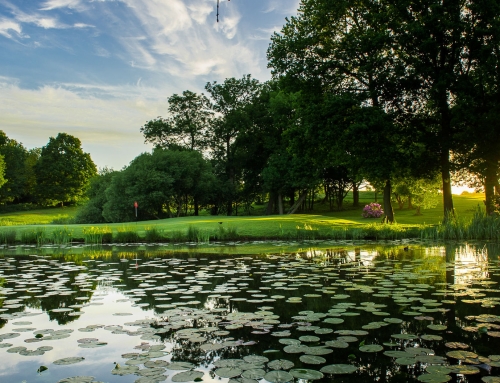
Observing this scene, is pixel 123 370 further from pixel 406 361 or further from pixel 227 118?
pixel 227 118

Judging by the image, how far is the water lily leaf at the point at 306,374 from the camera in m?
3.10

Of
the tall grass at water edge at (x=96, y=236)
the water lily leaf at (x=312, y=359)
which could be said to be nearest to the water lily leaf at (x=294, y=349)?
the water lily leaf at (x=312, y=359)

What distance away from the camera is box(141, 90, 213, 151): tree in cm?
4822

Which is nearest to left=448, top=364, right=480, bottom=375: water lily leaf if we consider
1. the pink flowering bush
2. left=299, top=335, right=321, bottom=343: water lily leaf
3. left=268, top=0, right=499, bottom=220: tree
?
left=299, top=335, right=321, bottom=343: water lily leaf

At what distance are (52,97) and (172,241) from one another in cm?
1061

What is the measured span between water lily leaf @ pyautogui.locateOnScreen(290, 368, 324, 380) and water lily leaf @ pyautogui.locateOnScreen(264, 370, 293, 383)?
0.05 meters

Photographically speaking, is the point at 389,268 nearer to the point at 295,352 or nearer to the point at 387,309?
the point at 387,309

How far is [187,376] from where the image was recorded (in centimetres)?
318

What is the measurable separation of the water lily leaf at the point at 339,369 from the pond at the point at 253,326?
14mm

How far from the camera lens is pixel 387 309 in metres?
5.22

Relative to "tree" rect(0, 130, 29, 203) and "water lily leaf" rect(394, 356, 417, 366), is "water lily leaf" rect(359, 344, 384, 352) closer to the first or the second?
"water lily leaf" rect(394, 356, 417, 366)

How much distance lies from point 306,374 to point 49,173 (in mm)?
63748

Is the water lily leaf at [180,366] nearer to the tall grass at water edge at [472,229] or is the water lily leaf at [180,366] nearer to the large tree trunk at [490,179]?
the tall grass at water edge at [472,229]

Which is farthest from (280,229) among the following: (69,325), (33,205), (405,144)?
(33,205)
